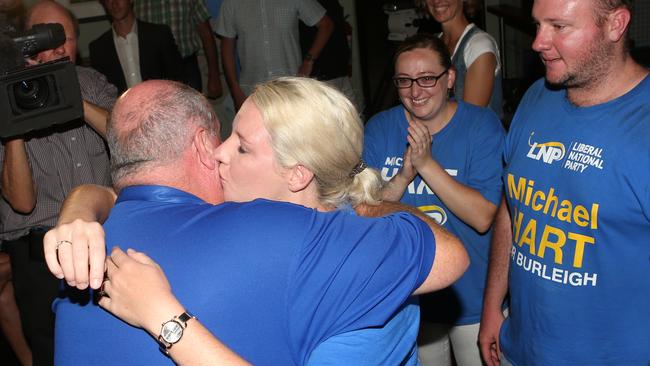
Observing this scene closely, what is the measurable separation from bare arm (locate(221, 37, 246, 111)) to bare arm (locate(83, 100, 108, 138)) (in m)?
2.21

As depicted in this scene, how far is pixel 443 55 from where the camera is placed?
8.41 ft

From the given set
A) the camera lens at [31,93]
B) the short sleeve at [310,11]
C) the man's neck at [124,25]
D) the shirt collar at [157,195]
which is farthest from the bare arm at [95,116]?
the short sleeve at [310,11]

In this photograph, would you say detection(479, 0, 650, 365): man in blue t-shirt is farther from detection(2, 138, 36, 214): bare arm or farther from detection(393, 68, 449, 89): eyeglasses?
detection(2, 138, 36, 214): bare arm

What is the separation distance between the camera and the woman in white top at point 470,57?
3.10 metres

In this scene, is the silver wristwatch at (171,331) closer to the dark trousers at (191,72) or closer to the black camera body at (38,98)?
the black camera body at (38,98)

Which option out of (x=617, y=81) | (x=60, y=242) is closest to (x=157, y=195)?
(x=60, y=242)

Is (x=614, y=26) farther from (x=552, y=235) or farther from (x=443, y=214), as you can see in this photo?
(x=443, y=214)

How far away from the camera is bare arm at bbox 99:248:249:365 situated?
1.18 metres

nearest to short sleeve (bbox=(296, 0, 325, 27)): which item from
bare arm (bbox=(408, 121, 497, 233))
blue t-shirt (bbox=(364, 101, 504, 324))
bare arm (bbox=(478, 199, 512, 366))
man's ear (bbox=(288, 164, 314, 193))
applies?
blue t-shirt (bbox=(364, 101, 504, 324))

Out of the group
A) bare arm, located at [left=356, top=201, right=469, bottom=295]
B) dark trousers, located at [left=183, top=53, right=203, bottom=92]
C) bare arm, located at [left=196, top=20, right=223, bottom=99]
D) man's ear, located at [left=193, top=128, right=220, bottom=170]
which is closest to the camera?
bare arm, located at [left=356, top=201, right=469, bottom=295]

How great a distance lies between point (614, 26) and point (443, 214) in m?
0.87

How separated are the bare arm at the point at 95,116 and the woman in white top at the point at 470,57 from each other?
5.00 feet

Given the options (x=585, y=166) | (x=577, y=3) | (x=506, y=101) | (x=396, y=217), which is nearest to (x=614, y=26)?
(x=577, y=3)

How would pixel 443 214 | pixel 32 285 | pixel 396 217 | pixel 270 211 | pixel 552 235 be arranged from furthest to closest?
pixel 32 285 → pixel 443 214 → pixel 552 235 → pixel 396 217 → pixel 270 211
